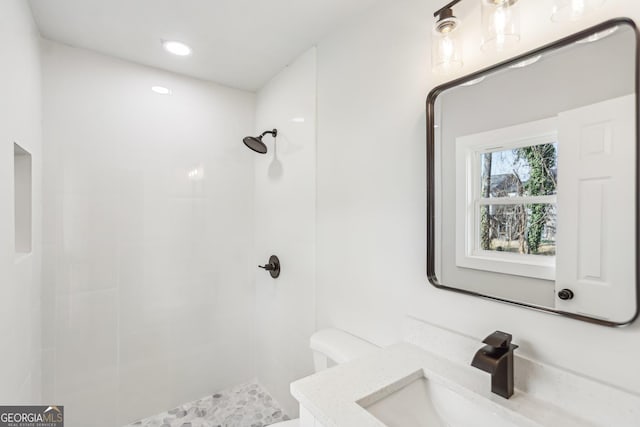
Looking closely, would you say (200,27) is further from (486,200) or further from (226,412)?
(226,412)

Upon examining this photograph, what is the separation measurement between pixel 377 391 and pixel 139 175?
1.77 meters

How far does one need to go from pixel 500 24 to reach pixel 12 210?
1.72 meters

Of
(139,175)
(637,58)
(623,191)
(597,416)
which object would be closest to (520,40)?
(637,58)

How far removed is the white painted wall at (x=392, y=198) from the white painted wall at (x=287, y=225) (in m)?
0.11

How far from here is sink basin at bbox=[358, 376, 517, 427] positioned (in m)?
0.80

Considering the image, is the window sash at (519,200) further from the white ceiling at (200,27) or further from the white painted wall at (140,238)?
the white painted wall at (140,238)

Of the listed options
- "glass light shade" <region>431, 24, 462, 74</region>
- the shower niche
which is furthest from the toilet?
the shower niche

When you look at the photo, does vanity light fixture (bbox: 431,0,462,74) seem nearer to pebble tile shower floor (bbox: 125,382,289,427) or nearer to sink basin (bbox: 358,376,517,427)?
sink basin (bbox: 358,376,517,427)

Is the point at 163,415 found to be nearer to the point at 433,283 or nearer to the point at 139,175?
the point at 139,175

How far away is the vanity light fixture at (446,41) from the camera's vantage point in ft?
3.18

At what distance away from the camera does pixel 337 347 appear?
130 centimetres

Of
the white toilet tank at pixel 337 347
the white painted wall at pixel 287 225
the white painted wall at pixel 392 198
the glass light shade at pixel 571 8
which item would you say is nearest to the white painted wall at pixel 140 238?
the white painted wall at pixel 287 225

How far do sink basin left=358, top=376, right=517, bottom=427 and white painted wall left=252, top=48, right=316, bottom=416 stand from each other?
82cm

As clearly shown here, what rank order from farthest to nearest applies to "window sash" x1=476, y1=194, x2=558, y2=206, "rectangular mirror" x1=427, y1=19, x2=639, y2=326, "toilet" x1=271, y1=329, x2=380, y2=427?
"toilet" x1=271, y1=329, x2=380, y2=427, "window sash" x1=476, y1=194, x2=558, y2=206, "rectangular mirror" x1=427, y1=19, x2=639, y2=326
